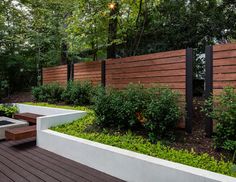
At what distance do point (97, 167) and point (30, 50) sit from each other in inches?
351

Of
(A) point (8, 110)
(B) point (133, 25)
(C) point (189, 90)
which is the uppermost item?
(B) point (133, 25)

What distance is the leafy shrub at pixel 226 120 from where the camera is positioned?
2732 mm

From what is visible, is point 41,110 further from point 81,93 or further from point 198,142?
point 198,142

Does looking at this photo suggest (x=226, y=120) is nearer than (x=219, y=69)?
Yes

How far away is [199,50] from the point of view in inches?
219

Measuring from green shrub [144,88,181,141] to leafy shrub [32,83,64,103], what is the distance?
4.39m

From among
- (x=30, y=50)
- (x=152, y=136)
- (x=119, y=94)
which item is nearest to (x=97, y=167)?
(x=152, y=136)

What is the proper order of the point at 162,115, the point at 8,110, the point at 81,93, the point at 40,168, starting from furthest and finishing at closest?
the point at 8,110 → the point at 81,93 → the point at 162,115 → the point at 40,168

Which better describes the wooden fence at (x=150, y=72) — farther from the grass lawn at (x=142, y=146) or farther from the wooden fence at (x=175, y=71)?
the grass lawn at (x=142, y=146)

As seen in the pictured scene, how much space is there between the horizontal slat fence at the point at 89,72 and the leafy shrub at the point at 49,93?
812 mm

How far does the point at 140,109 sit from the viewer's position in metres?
3.78

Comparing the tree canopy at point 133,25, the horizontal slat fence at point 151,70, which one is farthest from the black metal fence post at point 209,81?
the tree canopy at point 133,25

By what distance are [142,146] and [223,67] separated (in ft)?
5.84

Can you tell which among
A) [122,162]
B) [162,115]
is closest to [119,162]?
[122,162]
